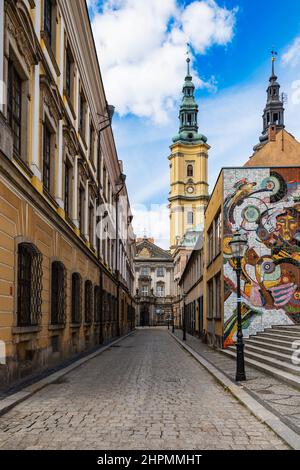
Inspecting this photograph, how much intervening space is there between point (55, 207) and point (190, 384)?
6775 mm

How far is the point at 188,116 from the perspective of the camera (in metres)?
107

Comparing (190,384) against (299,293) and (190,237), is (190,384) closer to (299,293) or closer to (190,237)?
(299,293)

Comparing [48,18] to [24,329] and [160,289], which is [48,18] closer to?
[24,329]

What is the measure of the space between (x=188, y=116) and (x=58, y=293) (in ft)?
313

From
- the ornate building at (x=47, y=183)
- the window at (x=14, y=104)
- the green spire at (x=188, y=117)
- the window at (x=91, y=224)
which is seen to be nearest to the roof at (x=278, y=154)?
the ornate building at (x=47, y=183)

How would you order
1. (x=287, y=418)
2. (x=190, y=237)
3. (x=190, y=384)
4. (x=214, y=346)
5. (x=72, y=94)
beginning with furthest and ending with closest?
(x=190, y=237)
(x=214, y=346)
(x=72, y=94)
(x=190, y=384)
(x=287, y=418)

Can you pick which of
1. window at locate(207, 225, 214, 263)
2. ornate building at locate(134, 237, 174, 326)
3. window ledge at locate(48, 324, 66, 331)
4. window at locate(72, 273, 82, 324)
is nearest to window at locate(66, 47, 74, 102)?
window at locate(72, 273, 82, 324)

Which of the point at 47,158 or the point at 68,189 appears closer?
the point at 47,158

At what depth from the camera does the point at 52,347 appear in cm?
1501

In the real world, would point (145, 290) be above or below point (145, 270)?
below

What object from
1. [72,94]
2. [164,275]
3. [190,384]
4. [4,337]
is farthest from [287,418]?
[164,275]

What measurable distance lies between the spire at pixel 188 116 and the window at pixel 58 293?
292 feet

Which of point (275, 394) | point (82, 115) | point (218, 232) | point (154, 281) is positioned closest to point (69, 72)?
point (82, 115)

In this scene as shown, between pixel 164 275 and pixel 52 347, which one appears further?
pixel 164 275
